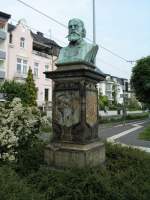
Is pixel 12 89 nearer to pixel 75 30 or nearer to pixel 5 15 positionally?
pixel 5 15

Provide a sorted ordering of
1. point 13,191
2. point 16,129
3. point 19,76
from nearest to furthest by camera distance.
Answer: point 13,191 → point 16,129 → point 19,76

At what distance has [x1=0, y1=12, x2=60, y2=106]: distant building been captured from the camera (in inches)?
1384

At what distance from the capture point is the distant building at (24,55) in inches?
1384

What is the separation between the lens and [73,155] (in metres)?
6.21

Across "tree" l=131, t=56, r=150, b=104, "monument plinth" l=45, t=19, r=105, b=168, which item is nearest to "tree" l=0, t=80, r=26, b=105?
"tree" l=131, t=56, r=150, b=104

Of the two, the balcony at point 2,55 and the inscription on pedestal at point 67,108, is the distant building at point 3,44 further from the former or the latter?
the inscription on pedestal at point 67,108

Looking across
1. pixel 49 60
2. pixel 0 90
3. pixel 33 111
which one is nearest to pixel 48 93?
pixel 49 60

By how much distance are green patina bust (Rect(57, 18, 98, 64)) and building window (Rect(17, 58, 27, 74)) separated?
30.6m

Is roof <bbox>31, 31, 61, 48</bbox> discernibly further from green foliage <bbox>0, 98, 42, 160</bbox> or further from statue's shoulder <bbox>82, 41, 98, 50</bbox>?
statue's shoulder <bbox>82, 41, 98, 50</bbox>

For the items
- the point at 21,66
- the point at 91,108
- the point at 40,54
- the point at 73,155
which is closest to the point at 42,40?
the point at 40,54

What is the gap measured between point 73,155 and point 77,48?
249cm

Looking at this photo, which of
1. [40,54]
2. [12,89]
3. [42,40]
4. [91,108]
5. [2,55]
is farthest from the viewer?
[42,40]

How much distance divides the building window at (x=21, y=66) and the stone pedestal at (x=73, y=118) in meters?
30.9

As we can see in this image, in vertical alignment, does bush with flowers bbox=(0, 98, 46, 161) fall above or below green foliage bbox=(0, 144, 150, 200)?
above
